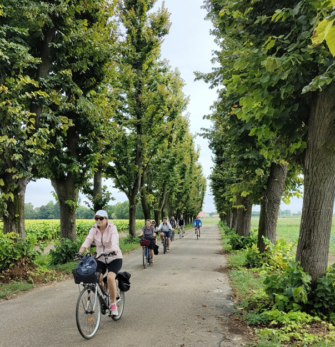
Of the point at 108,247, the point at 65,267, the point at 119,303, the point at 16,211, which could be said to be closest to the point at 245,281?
the point at 119,303

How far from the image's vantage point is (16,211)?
952 centimetres

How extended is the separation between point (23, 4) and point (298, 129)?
7849 millimetres

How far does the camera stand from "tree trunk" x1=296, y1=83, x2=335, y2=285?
5693 mm

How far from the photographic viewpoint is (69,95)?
11.9 meters

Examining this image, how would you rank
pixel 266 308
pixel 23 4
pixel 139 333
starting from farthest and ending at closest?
1. pixel 23 4
2. pixel 266 308
3. pixel 139 333

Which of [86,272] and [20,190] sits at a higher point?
[20,190]

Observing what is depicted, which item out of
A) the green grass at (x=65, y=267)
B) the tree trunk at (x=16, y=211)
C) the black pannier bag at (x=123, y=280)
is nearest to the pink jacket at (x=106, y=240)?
the black pannier bag at (x=123, y=280)

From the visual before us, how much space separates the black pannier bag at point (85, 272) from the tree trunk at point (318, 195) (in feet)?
12.2

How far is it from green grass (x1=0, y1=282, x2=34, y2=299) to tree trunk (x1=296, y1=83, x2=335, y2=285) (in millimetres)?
6697

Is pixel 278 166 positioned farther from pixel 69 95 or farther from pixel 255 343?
pixel 69 95

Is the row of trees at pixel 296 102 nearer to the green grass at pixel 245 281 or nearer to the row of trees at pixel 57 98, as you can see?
the green grass at pixel 245 281

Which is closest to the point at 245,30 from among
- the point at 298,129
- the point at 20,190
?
the point at 298,129

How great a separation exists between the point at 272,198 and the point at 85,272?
7.36m

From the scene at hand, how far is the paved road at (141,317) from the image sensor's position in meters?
4.89
